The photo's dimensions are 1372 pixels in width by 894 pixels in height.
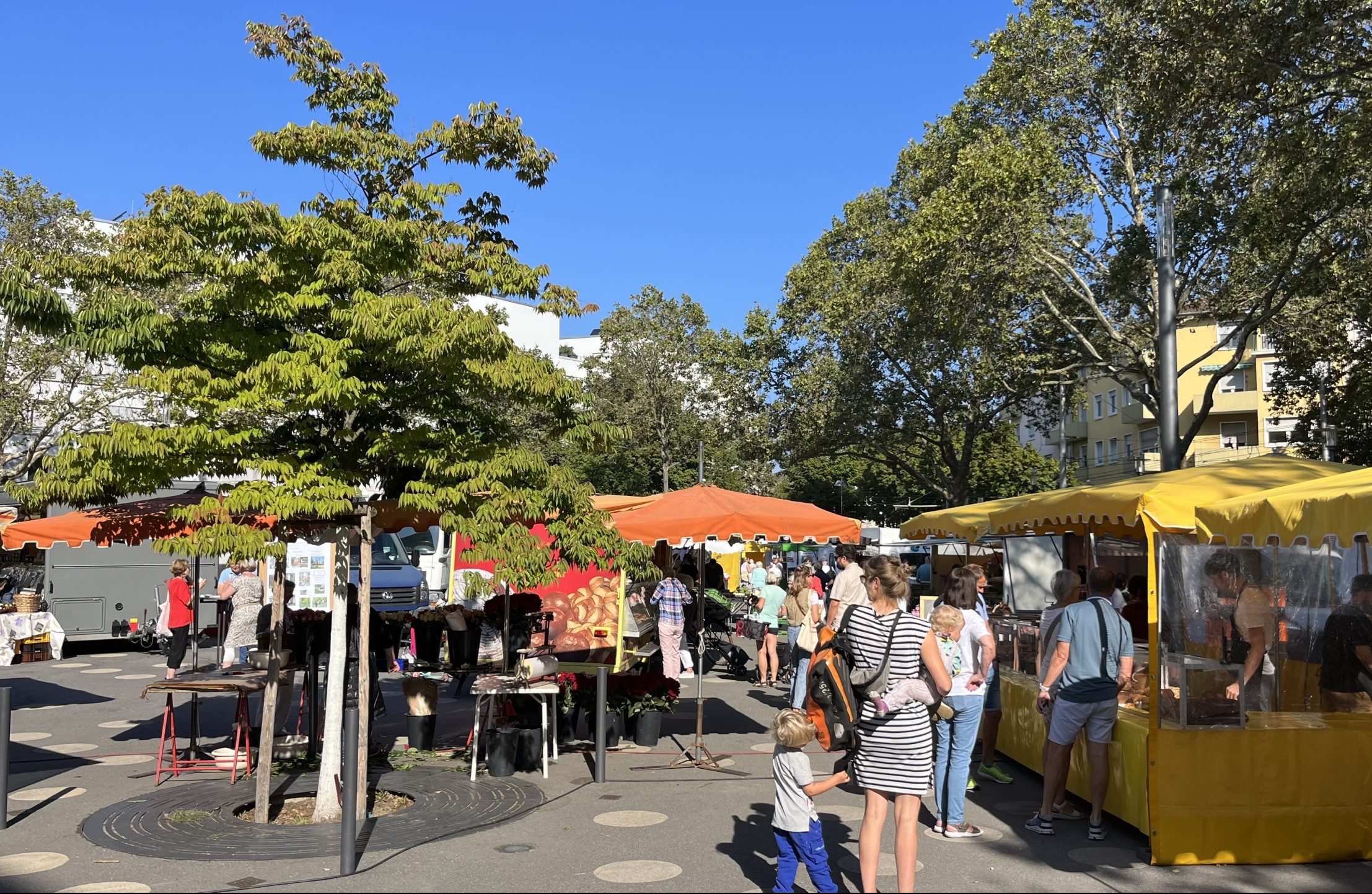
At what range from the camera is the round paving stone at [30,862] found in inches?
265

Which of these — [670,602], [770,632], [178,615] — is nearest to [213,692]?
[670,602]

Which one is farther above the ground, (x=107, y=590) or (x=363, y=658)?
(x=363, y=658)

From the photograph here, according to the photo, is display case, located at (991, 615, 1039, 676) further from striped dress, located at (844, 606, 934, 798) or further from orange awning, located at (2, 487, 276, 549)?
orange awning, located at (2, 487, 276, 549)

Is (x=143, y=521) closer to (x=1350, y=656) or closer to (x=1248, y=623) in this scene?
(x=1248, y=623)

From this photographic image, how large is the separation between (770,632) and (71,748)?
9.77 metres

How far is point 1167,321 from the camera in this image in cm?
1652

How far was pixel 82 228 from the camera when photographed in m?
28.4

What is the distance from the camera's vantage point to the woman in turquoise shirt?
17141mm

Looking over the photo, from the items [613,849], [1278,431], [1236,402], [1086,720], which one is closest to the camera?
[613,849]

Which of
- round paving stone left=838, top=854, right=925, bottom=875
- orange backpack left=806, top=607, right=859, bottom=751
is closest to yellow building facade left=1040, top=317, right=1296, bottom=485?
round paving stone left=838, top=854, right=925, bottom=875

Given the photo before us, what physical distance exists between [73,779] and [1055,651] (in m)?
8.14

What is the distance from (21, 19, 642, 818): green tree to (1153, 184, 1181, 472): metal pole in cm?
1070

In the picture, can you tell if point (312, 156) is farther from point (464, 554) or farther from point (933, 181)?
point (933, 181)

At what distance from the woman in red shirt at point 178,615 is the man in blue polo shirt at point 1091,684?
546 inches
